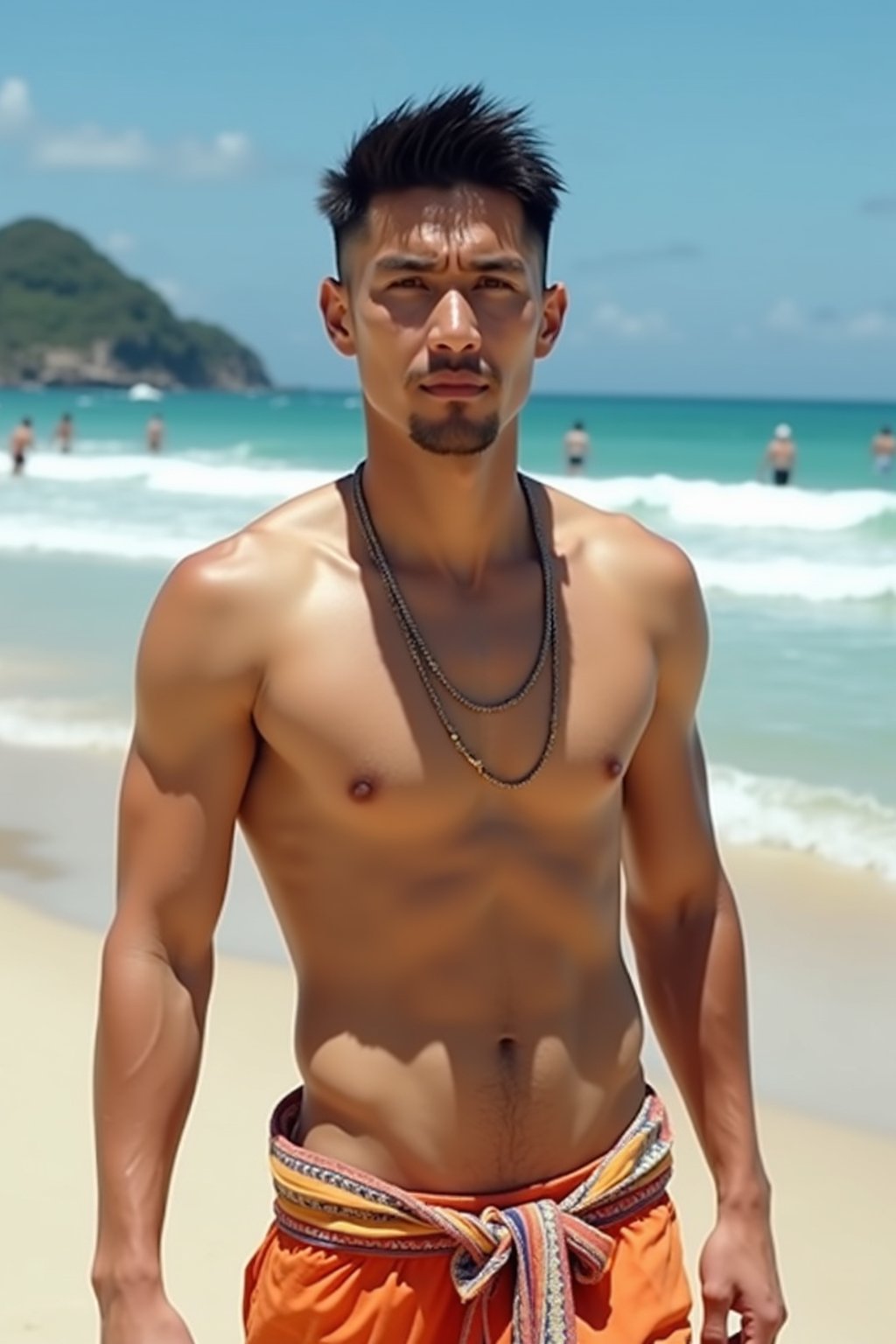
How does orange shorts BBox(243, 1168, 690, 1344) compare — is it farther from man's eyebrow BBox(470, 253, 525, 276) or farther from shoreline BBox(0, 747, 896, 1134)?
shoreline BBox(0, 747, 896, 1134)

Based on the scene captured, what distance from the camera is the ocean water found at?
7.30m

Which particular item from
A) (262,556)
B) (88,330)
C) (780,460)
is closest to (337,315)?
(262,556)

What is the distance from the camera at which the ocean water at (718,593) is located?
7.30m

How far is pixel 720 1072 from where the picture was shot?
→ 2031 mm

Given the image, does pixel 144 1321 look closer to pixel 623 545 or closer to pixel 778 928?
pixel 623 545

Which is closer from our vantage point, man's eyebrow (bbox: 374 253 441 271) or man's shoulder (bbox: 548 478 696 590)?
man's eyebrow (bbox: 374 253 441 271)

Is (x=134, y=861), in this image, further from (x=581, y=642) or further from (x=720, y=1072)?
(x=720, y=1072)

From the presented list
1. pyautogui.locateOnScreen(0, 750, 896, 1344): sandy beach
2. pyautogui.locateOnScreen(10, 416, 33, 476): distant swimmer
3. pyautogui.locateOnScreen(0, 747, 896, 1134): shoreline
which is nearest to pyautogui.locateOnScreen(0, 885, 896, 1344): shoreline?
pyautogui.locateOnScreen(0, 750, 896, 1344): sandy beach

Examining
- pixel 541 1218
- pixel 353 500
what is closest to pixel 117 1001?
pixel 541 1218

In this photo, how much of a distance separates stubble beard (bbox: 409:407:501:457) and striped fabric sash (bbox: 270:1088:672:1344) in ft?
2.36

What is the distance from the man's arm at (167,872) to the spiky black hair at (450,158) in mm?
415

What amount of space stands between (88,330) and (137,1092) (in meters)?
123

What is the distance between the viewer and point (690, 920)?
208 cm

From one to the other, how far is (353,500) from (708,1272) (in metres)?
0.90
